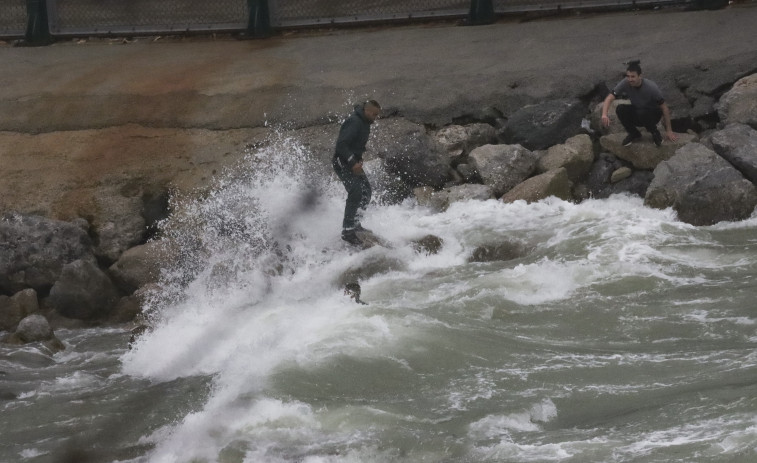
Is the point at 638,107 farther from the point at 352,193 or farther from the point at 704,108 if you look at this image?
the point at 352,193

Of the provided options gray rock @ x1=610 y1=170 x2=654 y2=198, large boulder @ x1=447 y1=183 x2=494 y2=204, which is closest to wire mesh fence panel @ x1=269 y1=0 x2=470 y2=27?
large boulder @ x1=447 y1=183 x2=494 y2=204

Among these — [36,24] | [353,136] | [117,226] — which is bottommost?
[117,226]

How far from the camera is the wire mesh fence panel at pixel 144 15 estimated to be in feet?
56.8

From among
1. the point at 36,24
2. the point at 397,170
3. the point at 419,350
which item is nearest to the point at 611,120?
the point at 397,170

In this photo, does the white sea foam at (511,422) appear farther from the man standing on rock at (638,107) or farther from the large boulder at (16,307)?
the large boulder at (16,307)

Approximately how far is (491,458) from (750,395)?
1738mm

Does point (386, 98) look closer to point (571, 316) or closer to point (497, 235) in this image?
point (497, 235)

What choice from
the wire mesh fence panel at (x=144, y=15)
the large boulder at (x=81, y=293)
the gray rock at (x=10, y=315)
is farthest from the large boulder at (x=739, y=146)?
the wire mesh fence panel at (x=144, y=15)

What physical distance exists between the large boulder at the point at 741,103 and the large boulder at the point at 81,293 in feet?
23.2

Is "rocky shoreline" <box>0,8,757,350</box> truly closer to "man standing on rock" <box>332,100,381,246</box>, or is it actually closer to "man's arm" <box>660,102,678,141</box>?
"man's arm" <box>660,102,678,141</box>

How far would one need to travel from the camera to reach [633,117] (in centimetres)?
1231

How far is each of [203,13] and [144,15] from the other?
0.98 m

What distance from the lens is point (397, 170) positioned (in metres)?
12.9

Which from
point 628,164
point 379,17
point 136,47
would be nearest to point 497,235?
point 628,164
